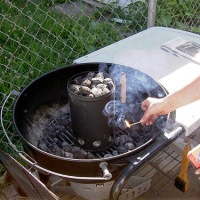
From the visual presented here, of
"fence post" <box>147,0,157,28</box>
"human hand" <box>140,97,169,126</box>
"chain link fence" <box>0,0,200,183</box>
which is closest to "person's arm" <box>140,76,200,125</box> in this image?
"human hand" <box>140,97,169,126</box>

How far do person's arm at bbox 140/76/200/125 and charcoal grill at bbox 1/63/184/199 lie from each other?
8 centimetres

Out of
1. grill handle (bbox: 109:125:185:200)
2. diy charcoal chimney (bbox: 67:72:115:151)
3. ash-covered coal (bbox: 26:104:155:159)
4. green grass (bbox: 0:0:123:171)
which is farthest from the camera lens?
green grass (bbox: 0:0:123:171)

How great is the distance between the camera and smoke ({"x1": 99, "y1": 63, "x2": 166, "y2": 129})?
1.54 meters

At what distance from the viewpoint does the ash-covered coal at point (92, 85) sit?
1.39m

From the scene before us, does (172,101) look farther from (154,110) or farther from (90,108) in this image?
(90,108)

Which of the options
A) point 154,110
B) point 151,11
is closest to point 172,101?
point 154,110

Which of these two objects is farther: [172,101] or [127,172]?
[172,101]

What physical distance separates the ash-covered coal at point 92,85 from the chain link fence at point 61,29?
814 mm

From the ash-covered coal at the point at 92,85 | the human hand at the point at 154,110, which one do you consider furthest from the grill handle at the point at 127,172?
the ash-covered coal at the point at 92,85

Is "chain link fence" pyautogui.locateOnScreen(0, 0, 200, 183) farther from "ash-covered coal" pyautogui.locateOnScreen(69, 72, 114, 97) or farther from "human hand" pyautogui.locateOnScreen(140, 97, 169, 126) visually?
"human hand" pyautogui.locateOnScreen(140, 97, 169, 126)

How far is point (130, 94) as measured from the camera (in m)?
1.71

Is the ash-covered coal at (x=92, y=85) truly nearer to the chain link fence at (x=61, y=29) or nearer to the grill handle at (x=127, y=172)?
the grill handle at (x=127, y=172)

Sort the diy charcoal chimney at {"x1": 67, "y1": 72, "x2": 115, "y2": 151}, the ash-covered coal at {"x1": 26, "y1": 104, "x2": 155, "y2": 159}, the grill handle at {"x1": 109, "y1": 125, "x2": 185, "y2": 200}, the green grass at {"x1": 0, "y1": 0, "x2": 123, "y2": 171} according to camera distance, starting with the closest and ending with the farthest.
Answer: the grill handle at {"x1": 109, "y1": 125, "x2": 185, "y2": 200}, the diy charcoal chimney at {"x1": 67, "y1": 72, "x2": 115, "y2": 151}, the ash-covered coal at {"x1": 26, "y1": 104, "x2": 155, "y2": 159}, the green grass at {"x1": 0, "y1": 0, "x2": 123, "y2": 171}

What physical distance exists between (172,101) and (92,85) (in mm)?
329
